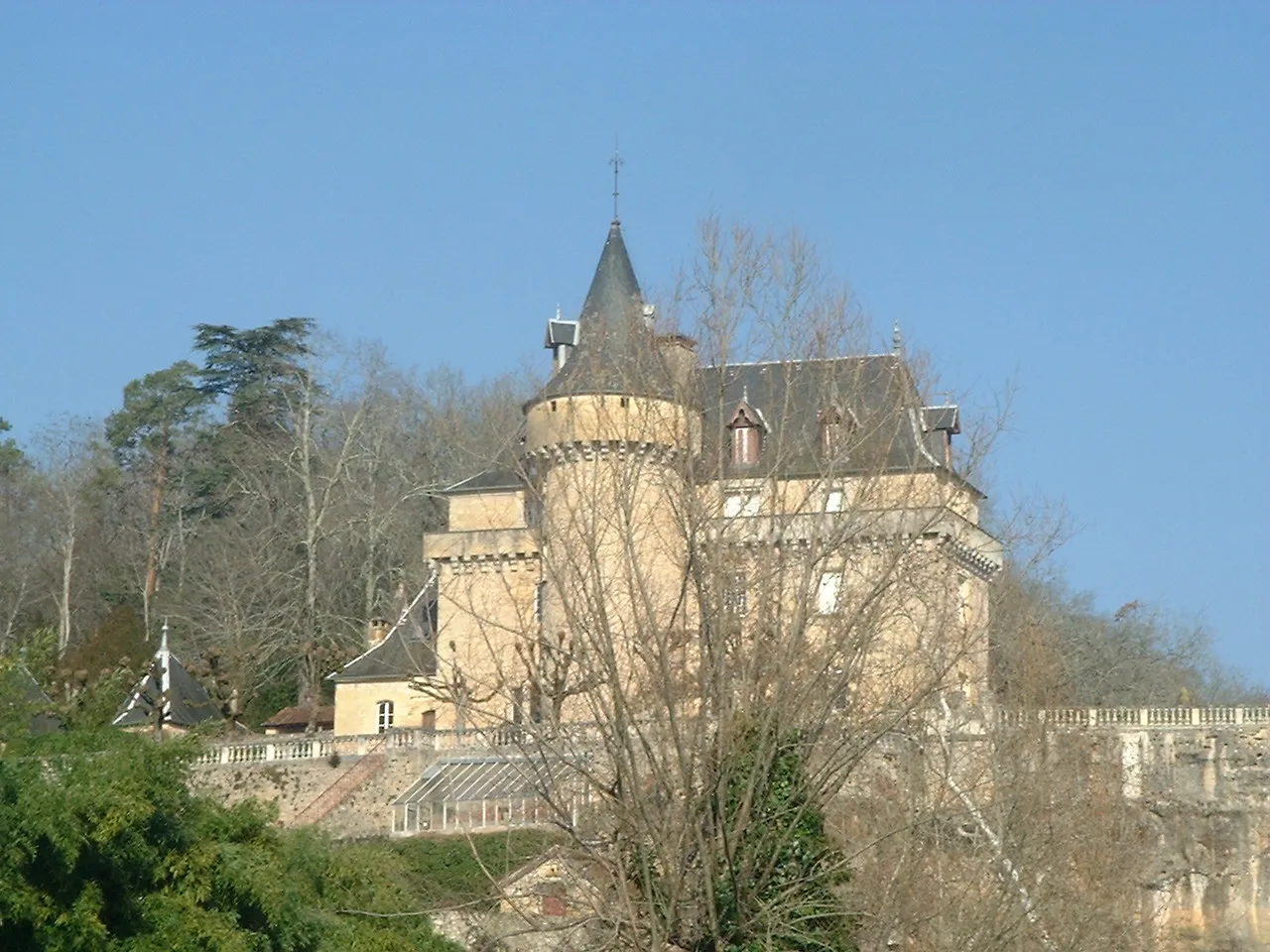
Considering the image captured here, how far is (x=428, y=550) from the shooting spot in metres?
44.0

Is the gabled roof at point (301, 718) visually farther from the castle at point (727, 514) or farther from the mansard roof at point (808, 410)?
the mansard roof at point (808, 410)

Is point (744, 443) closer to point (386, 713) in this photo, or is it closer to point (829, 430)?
point (829, 430)

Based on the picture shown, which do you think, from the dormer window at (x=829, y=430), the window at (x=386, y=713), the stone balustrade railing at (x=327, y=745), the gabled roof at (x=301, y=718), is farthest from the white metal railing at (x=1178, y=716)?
the dormer window at (x=829, y=430)

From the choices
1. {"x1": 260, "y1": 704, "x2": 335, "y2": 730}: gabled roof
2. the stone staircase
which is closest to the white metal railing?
the stone staircase

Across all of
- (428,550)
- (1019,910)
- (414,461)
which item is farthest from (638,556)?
(414,461)

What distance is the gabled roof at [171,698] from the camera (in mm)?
43250

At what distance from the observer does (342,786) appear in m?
37.3

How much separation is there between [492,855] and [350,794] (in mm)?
6663

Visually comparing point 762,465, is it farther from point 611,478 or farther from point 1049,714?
point 1049,714

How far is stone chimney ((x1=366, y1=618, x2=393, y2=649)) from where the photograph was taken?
47.1m

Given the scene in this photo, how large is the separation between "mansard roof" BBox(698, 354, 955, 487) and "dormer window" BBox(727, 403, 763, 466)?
88 mm

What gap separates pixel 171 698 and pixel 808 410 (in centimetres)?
3192

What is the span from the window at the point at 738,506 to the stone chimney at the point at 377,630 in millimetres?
Answer: 32683

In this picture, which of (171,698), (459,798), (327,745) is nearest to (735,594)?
(459,798)
